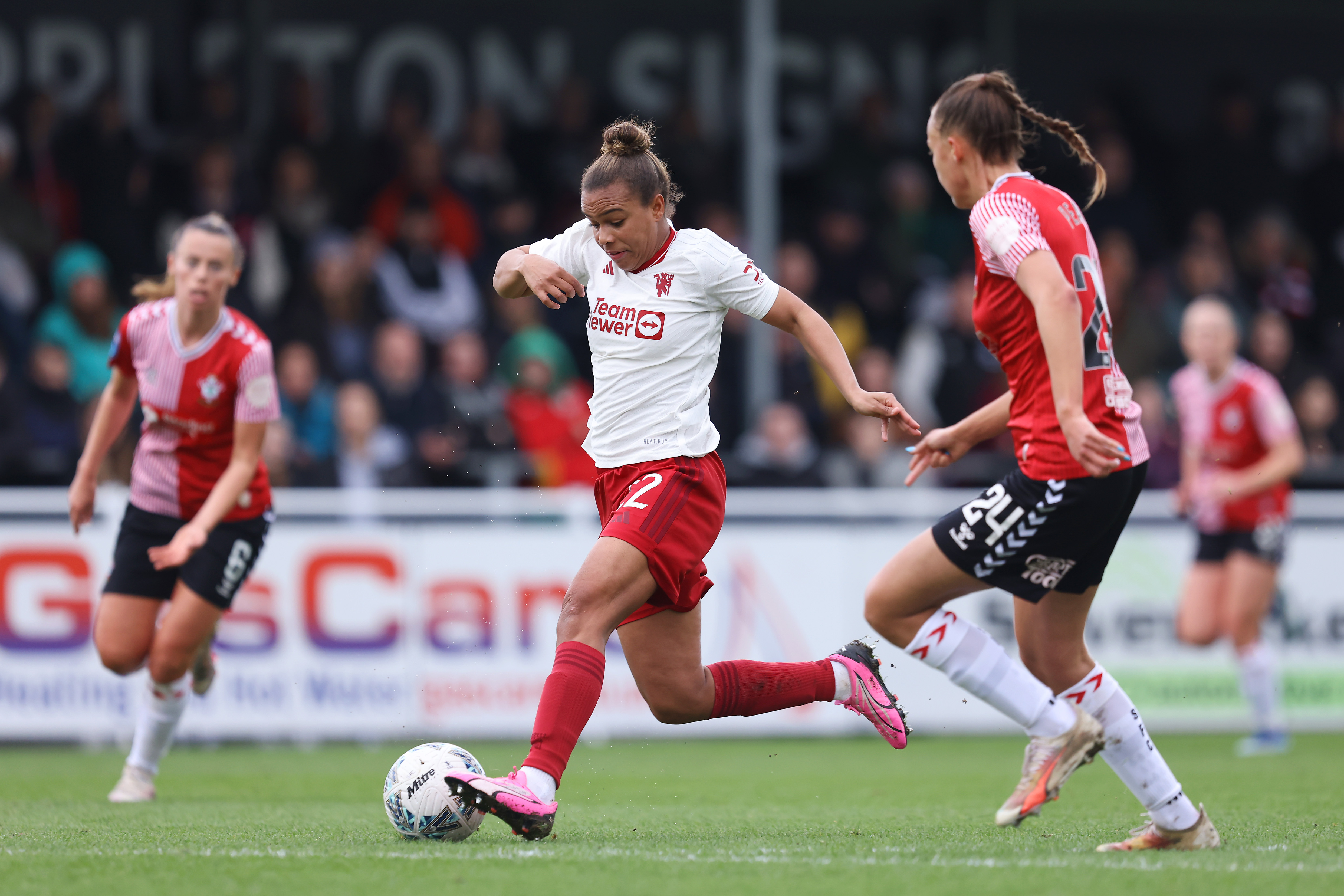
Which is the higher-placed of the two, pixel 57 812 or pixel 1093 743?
pixel 1093 743

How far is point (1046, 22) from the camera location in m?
18.2

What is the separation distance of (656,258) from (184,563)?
2613mm

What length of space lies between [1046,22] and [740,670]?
14.4 m

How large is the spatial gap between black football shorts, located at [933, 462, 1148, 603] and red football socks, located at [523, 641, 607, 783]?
1.14m

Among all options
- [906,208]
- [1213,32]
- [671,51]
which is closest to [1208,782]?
[906,208]

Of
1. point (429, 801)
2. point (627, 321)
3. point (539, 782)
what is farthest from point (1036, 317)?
point (429, 801)

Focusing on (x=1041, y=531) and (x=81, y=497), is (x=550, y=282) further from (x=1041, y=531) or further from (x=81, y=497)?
(x=81, y=497)

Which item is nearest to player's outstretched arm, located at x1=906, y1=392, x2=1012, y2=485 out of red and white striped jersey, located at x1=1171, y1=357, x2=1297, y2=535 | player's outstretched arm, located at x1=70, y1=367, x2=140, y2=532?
player's outstretched arm, located at x1=70, y1=367, x2=140, y2=532

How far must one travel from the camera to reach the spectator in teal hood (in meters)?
11.3

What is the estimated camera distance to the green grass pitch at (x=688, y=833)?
4277 mm

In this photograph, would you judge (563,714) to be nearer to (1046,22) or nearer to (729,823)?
(729,823)

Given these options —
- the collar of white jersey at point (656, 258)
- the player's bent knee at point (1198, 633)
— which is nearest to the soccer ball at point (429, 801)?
the collar of white jersey at point (656, 258)

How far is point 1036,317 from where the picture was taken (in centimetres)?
480

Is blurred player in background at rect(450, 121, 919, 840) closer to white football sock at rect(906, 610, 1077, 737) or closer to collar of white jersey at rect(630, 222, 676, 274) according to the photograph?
collar of white jersey at rect(630, 222, 676, 274)
